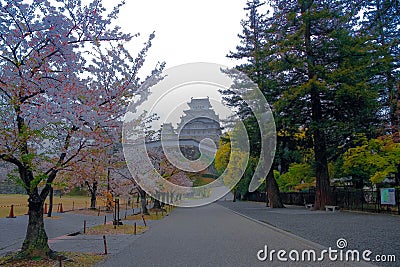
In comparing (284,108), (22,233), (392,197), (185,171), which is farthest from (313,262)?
(185,171)

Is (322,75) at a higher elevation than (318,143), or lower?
higher

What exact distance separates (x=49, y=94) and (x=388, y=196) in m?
18.8

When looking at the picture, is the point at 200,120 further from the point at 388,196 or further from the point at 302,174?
the point at 388,196

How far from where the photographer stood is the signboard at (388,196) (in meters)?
20.7

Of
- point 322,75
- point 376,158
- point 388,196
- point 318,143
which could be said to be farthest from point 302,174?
point 388,196

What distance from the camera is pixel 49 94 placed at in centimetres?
862

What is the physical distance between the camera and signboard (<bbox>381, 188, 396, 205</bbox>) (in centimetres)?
2072

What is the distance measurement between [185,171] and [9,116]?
107 ft

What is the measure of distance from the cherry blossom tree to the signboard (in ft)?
53.8

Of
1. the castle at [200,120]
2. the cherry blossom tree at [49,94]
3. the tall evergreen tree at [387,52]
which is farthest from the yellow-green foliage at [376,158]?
the castle at [200,120]

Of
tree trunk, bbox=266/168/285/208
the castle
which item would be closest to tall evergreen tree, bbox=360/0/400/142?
tree trunk, bbox=266/168/285/208

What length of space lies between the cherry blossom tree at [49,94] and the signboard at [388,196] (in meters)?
16.4

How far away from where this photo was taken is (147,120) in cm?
1738

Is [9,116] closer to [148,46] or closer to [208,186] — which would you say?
[148,46]
